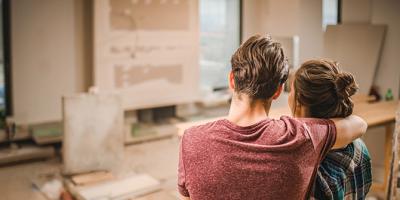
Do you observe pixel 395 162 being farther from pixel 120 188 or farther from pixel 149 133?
pixel 149 133

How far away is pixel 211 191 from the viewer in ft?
4.36

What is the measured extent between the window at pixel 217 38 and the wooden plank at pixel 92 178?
2.58 metres

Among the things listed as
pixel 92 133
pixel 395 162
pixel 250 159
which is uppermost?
pixel 250 159

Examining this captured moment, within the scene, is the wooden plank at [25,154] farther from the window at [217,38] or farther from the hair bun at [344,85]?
the hair bun at [344,85]

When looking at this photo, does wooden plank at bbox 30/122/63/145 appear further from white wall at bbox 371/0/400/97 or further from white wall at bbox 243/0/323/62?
white wall at bbox 371/0/400/97

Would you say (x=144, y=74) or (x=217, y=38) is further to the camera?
(x=217, y=38)

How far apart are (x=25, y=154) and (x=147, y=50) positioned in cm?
190

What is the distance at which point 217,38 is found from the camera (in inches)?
265

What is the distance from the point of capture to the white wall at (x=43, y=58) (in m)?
4.95

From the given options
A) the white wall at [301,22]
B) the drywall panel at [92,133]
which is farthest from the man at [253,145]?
the white wall at [301,22]

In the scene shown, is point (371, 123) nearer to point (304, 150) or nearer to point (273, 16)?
point (304, 150)

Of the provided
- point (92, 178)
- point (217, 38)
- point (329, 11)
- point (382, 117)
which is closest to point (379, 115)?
point (382, 117)

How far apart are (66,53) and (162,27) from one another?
48.6 inches

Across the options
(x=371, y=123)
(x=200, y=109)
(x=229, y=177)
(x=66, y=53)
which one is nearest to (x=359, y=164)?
(x=229, y=177)
